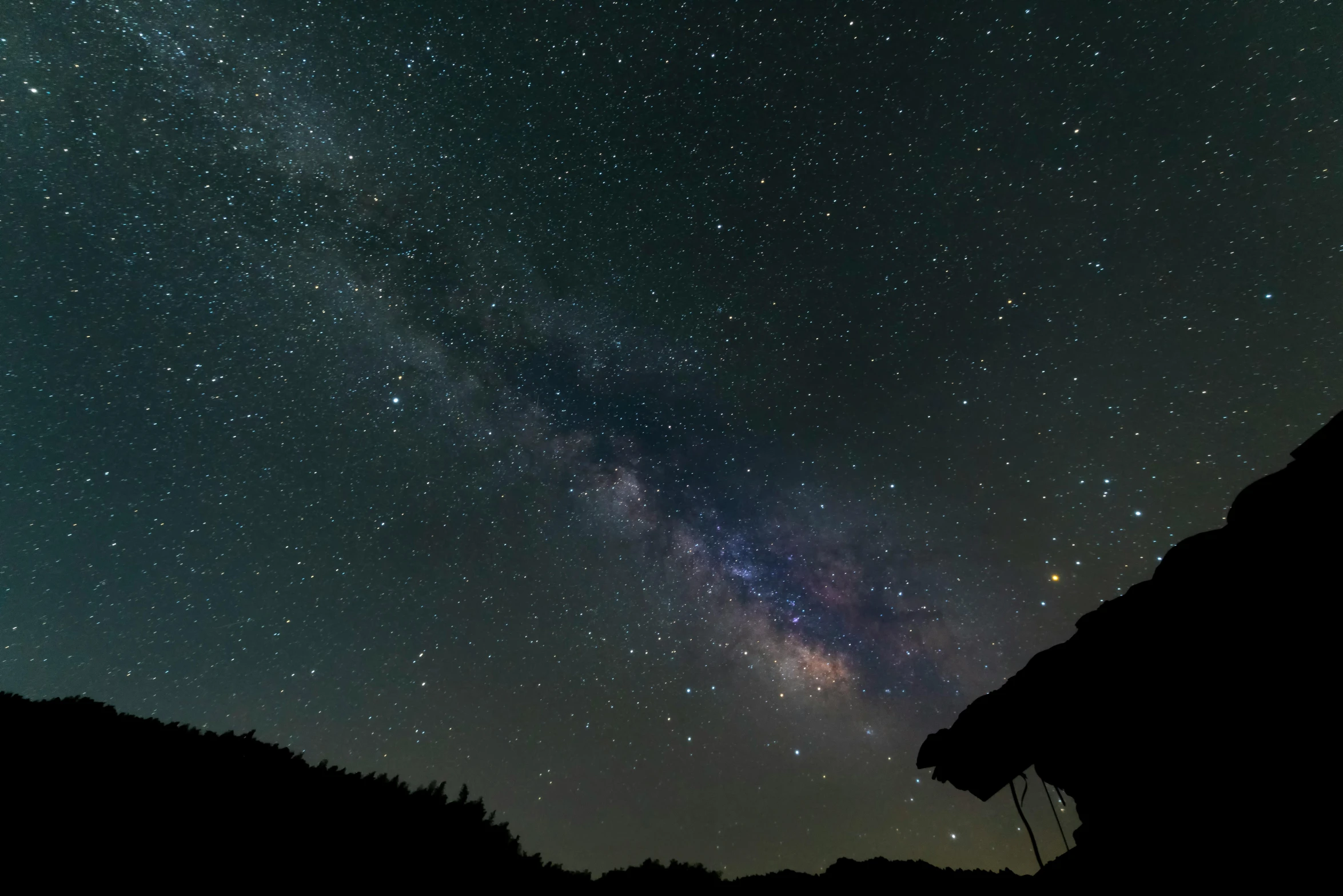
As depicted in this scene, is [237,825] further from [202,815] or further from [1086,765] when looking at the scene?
[1086,765]

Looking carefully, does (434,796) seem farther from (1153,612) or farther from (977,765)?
(1153,612)

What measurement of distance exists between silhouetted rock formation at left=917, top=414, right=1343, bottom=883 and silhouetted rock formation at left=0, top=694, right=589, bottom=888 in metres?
10.1

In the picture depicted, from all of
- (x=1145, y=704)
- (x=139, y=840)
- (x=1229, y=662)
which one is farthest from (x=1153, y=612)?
(x=139, y=840)

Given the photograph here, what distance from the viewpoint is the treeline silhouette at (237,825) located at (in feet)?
20.2

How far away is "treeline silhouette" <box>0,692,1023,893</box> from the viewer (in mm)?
6172

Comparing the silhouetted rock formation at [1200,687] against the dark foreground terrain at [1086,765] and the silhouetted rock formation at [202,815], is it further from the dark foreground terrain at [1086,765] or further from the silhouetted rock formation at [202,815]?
the silhouetted rock formation at [202,815]

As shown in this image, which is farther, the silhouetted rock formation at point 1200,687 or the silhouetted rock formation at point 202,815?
the silhouetted rock formation at point 202,815

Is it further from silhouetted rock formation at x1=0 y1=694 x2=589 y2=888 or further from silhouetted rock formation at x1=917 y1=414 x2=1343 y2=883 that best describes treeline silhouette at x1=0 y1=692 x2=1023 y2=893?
silhouetted rock formation at x1=917 y1=414 x2=1343 y2=883

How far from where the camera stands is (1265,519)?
4.15 meters

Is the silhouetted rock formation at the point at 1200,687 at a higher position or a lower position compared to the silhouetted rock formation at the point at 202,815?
higher

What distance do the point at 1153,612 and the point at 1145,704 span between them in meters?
1.03

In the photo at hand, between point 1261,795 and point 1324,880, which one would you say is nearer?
point 1324,880

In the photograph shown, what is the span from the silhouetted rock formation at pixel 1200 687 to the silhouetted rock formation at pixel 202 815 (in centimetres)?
1011

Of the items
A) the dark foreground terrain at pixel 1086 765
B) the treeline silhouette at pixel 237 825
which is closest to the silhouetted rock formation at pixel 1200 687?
the dark foreground terrain at pixel 1086 765
